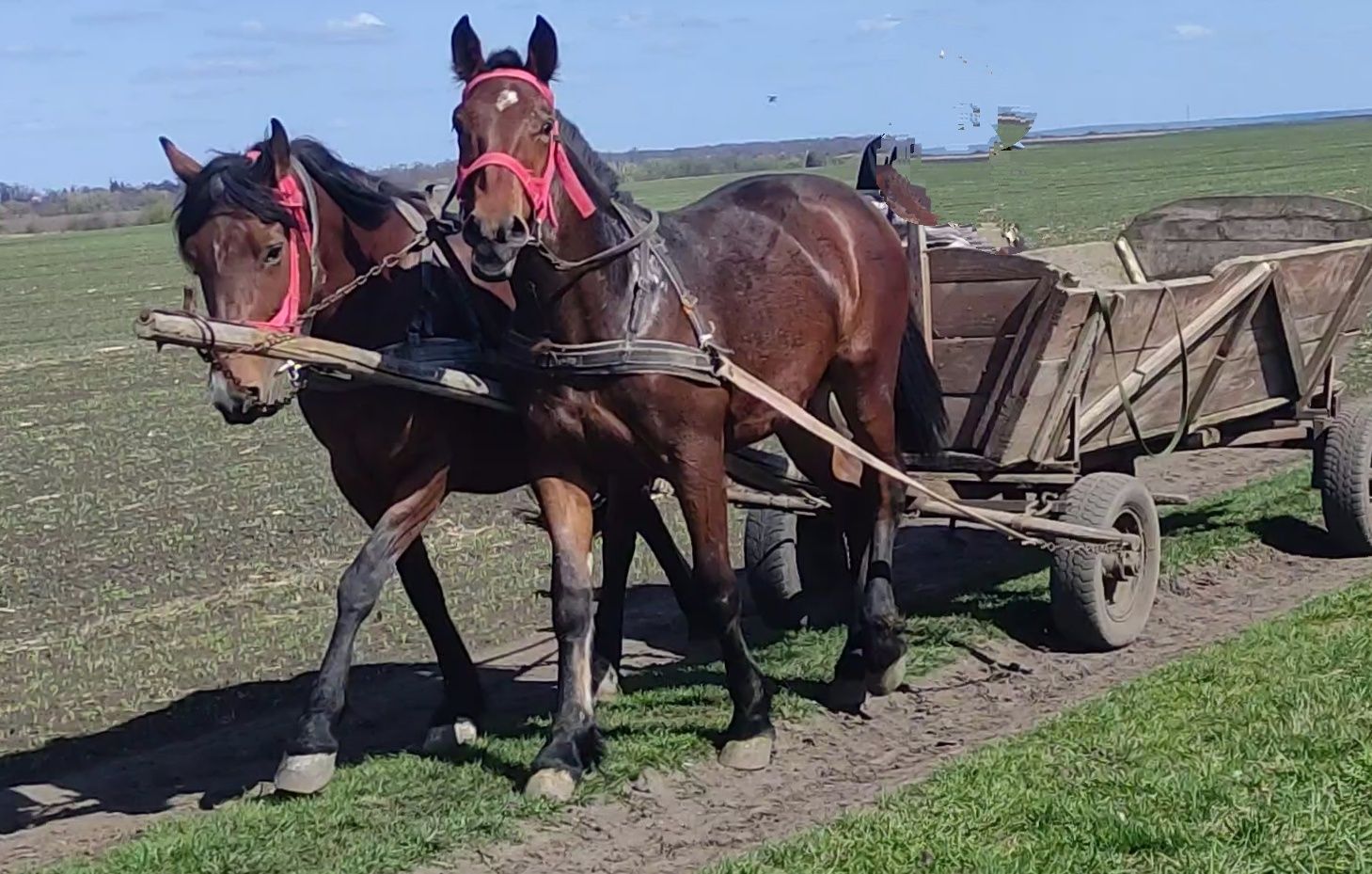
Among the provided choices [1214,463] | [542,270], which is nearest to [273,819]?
[542,270]

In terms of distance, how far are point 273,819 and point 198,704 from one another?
204cm

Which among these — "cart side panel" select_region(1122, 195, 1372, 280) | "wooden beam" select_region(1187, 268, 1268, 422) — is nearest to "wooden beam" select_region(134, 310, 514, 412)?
"wooden beam" select_region(1187, 268, 1268, 422)

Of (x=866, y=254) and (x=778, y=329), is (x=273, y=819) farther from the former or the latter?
(x=866, y=254)

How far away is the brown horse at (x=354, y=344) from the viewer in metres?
5.17

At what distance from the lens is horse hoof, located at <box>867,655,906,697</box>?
6527 millimetres

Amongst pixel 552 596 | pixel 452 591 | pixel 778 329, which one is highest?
pixel 778 329

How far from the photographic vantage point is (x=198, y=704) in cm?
711

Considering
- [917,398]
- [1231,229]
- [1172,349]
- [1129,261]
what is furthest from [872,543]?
[1231,229]

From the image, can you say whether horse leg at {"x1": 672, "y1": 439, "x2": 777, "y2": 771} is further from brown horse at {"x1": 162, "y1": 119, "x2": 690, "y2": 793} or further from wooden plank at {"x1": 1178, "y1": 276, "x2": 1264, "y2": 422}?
wooden plank at {"x1": 1178, "y1": 276, "x2": 1264, "y2": 422}

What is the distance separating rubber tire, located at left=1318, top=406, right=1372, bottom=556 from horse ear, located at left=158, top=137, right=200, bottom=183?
560 centimetres

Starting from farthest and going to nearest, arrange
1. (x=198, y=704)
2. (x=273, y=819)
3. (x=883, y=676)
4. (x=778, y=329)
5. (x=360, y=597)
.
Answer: (x=198, y=704) < (x=883, y=676) < (x=778, y=329) < (x=360, y=597) < (x=273, y=819)

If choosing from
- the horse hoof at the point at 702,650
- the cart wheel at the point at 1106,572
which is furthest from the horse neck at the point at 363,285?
the cart wheel at the point at 1106,572

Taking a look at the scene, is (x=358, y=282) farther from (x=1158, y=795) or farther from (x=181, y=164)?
(x=1158, y=795)

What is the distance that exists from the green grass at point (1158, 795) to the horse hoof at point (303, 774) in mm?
1603
